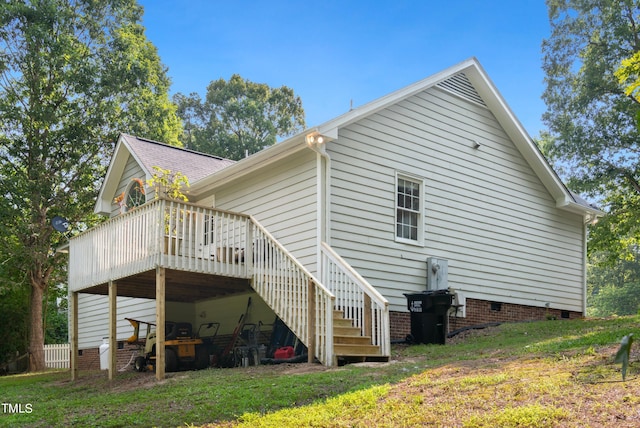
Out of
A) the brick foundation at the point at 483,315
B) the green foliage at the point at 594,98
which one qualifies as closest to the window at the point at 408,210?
the brick foundation at the point at 483,315

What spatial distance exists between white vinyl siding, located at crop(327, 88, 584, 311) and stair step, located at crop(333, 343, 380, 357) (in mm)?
2440

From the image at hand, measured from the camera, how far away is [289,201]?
1300cm

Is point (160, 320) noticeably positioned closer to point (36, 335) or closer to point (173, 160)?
point (173, 160)

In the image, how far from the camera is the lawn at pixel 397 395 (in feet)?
17.9

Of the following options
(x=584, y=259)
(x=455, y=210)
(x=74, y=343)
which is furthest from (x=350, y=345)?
(x=584, y=259)

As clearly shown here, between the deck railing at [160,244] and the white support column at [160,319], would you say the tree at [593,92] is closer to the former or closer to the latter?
the deck railing at [160,244]

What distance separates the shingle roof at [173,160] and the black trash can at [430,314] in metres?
6.68

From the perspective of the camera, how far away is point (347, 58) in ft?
89.4

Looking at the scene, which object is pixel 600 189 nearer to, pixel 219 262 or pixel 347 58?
pixel 347 58

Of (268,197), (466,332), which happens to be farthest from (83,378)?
(466,332)

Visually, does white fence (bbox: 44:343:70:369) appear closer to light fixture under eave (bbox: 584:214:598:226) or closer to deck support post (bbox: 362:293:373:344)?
deck support post (bbox: 362:293:373:344)

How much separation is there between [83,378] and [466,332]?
7838mm

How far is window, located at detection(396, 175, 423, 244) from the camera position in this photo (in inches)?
541

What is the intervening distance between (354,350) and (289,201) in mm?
3793
